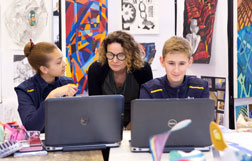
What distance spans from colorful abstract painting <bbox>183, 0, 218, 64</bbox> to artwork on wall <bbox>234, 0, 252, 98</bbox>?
0.77ft

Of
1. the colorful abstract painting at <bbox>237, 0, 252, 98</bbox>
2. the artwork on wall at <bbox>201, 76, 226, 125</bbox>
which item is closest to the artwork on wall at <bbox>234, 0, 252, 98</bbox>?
the colorful abstract painting at <bbox>237, 0, 252, 98</bbox>

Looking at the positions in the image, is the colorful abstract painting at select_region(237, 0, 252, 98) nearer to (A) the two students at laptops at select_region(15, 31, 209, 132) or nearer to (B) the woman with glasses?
(A) the two students at laptops at select_region(15, 31, 209, 132)

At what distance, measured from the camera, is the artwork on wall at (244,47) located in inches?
100

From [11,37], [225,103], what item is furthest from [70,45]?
[225,103]

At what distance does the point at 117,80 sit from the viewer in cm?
247

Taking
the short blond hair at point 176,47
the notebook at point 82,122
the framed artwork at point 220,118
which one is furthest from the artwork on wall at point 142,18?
the notebook at point 82,122

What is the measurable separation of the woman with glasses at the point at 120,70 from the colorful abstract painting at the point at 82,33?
721 mm

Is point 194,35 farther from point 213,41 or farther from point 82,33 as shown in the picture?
point 82,33

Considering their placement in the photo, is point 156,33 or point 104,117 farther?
point 156,33

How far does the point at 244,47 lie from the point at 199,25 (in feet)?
1.68

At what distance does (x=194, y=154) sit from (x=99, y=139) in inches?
28.4

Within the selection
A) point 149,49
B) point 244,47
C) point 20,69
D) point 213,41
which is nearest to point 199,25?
point 213,41

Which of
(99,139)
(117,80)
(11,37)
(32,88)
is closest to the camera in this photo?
(99,139)

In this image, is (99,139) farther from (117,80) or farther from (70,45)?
(70,45)
